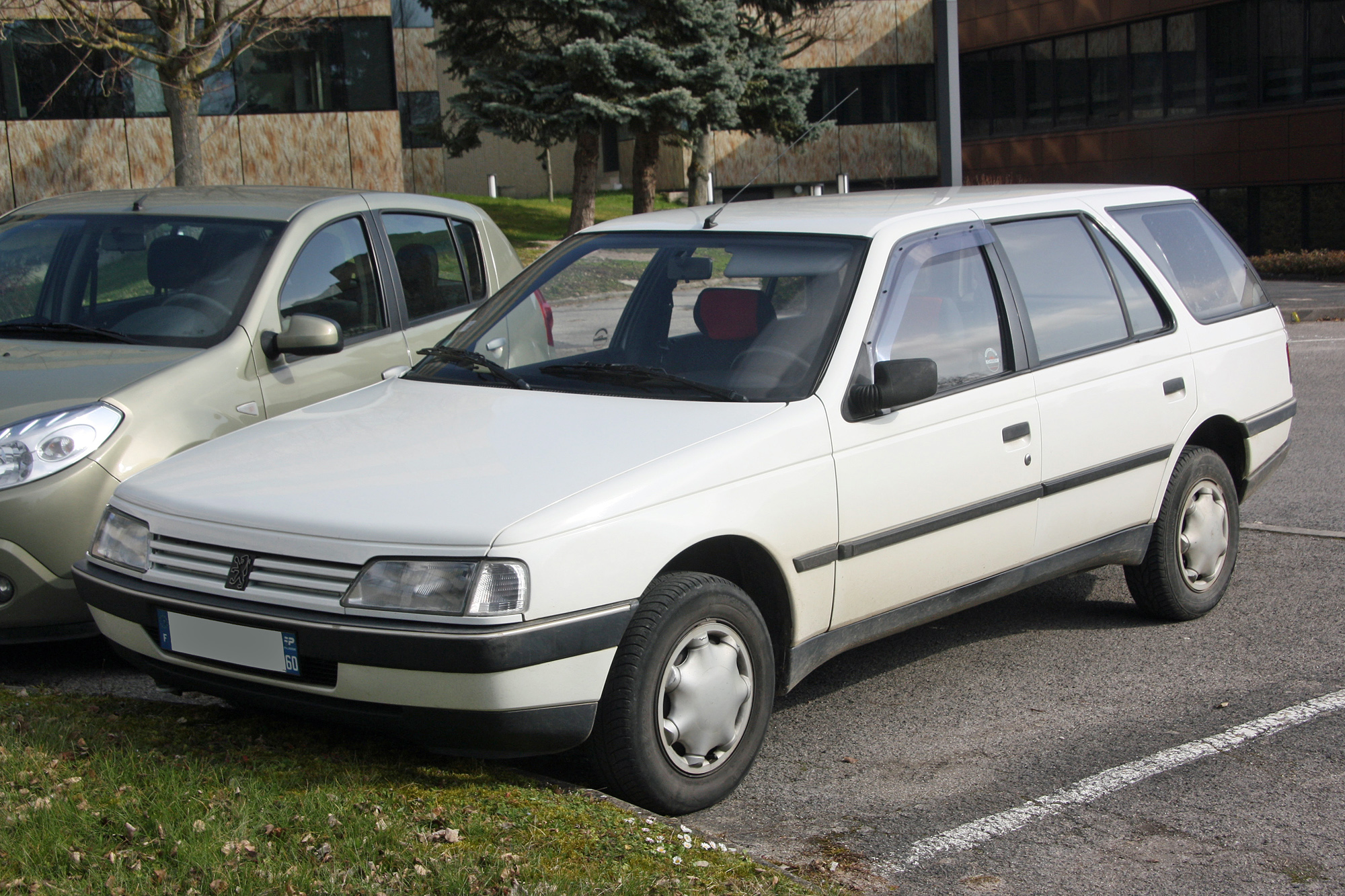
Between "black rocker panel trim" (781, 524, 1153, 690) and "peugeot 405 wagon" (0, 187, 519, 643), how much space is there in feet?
6.44

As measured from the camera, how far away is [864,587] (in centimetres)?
440

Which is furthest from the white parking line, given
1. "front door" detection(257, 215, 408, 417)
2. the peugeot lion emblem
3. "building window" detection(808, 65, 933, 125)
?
"building window" detection(808, 65, 933, 125)

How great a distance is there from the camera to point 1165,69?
32938mm

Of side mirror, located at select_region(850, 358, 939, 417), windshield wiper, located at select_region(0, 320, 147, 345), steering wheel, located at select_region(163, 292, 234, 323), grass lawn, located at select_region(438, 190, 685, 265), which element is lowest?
side mirror, located at select_region(850, 358, 939, 417)

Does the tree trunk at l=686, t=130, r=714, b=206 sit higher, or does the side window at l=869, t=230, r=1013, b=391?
the tree trunk at l=686, t=130, r=714, b=206

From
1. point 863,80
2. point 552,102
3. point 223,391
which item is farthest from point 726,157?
point 223,391

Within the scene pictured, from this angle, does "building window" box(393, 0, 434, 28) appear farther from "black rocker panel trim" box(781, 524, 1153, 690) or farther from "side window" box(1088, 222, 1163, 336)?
"black rocker panel trim" box(781, 524, 1153, 690)

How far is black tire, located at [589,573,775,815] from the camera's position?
367 cm

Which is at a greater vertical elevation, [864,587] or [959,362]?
[959,362]

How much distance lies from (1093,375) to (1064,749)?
4.89 ft

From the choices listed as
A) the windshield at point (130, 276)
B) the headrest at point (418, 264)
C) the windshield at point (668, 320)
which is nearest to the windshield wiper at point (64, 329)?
the windshield at point (130, 276)

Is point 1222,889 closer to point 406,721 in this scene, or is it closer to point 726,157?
point 406,721

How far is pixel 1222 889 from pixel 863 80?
41.7 meters

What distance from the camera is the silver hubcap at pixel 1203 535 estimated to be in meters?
5.75
